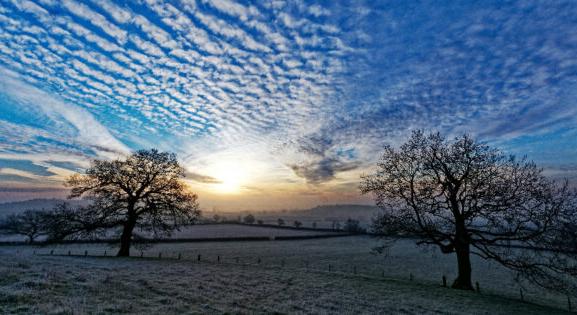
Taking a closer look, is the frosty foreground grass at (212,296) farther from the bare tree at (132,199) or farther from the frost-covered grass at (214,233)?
the frost-covered grass at (214,233)

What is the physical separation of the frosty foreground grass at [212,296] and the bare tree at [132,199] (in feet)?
51.2

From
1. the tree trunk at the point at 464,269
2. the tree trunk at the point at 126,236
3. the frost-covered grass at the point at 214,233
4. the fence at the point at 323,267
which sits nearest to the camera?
the tree trunk at the point at 464,269

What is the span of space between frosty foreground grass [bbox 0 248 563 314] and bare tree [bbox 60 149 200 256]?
1560 cm

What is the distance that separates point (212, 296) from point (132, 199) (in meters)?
24.3

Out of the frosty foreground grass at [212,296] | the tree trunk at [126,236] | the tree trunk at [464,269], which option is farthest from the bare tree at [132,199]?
the tree trunk at [464,269]

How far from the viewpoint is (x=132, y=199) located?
32844 millimetres

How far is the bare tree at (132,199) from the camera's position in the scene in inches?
1217

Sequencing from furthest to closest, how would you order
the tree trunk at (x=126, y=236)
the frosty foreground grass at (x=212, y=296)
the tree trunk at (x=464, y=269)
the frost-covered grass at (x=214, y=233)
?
the frost-covered grass at (x=214, y=233), the tree trunk at (x=126, y=236), the tree trunk at (x=464, y=269), the frosty foreground grass at (x=212, y=296)

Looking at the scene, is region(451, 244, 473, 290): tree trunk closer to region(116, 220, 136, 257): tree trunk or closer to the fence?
the fence

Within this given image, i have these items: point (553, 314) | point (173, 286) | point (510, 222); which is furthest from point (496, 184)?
point (173, 286)

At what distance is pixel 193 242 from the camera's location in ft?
243

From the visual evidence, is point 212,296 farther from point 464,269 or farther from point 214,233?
point 214,233

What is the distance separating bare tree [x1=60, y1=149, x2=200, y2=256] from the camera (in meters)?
30.9

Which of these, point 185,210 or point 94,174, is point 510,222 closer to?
point 185,210
